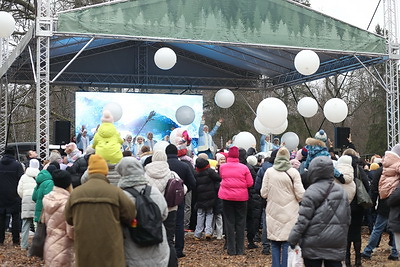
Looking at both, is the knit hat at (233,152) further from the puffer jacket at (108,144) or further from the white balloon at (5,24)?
the white balloon at (5,24)

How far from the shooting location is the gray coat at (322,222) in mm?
5262

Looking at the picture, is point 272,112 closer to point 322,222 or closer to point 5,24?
point 5,24

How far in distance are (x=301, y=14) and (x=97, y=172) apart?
39.1ft

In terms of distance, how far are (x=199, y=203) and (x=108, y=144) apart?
11.8 ft

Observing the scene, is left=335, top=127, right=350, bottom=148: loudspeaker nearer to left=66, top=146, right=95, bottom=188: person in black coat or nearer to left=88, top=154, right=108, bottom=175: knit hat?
left=66, top=146, right=95, bottom=188: person in black coat

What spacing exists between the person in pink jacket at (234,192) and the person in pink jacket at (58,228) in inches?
124

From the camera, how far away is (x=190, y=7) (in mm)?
14562

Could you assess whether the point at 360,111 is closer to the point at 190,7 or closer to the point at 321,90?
the point at 321,90

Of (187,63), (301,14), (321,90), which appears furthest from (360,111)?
(301,14)

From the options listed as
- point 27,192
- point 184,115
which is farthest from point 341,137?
point 27,192

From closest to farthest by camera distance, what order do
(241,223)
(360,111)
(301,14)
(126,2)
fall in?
(241,223)
(126,2)
(301,14)
(360,111)

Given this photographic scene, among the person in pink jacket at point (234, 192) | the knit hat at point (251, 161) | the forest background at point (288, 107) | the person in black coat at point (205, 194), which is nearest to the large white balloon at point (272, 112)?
the knit hat at point (251, 161)

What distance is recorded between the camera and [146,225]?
4.82m

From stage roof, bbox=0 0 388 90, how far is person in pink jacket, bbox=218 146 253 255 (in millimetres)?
6156
